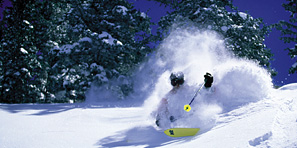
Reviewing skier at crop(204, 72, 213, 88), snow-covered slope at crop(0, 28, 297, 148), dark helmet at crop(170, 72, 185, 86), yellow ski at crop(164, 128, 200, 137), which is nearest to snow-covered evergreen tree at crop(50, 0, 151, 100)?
snow-covered slope at crop(0, 28, 297, 148)

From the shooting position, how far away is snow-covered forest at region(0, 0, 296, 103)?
1481 centimetres

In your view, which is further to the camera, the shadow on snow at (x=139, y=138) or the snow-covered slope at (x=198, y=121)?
the shadow on snow at (x=139, y=138)

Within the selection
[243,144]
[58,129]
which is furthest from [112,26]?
[243,144]

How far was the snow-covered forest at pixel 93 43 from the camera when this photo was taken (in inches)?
583

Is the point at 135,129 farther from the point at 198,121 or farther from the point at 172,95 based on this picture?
the point at 198,121

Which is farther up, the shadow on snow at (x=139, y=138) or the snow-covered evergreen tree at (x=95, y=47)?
the snow-covered evergreen tree at (x=95, y=47)

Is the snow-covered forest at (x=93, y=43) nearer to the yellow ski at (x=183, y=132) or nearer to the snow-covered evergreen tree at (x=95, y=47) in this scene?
the snow-covered evergreen tree at (x=95, y=47)

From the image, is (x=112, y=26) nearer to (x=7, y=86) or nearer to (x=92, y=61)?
(x=92, y=61)

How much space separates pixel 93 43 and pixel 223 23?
401 inches

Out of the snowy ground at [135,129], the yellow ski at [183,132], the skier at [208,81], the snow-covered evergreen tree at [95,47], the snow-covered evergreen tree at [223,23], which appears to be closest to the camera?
the snowy ground at [135,129]

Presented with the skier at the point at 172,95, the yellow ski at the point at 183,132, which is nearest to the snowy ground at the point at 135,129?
the yellow ski at the point at 183,132

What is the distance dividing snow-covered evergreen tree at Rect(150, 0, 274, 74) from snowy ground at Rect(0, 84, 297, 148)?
1127 cm

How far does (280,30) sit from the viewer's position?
1989 centimetres

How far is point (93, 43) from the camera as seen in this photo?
14719 millimetres
